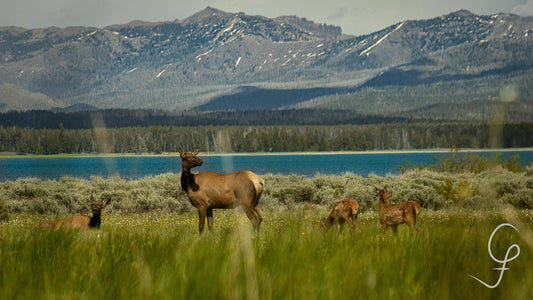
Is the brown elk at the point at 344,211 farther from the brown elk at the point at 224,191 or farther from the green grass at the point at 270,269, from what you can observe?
the green grass at the point at 270,269

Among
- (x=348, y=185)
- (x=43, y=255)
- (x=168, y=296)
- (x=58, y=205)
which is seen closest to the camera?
(x=168, y=296)

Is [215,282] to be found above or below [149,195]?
above

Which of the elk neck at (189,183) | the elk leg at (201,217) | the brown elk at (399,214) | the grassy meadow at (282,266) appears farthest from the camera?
the elk neck at (189,183)

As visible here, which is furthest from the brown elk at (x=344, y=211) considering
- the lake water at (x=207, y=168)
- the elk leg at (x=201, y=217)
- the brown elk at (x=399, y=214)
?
the lake water at (x=207, y=168)

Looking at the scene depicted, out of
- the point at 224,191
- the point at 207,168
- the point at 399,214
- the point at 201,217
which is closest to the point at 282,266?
the point at 399,214

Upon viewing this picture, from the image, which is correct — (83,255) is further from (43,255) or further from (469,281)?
(469,281)

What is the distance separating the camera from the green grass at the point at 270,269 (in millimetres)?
2803

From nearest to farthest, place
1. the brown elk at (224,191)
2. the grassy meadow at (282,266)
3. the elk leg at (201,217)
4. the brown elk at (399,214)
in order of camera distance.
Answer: the grassy meadow at (282,266)
the brown elk at (399,214)
the elk leg at (201,217)
the brown elk at (224,191)

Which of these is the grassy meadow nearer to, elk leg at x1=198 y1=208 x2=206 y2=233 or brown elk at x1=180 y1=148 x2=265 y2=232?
elk leg at x1=198 y1=208 x2=206 y2=233

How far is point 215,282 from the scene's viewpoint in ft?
9.49

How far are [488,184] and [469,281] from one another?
97 cm

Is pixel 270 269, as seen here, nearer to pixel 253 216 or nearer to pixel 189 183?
pixel 253 216

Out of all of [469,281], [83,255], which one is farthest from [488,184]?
[83,255]

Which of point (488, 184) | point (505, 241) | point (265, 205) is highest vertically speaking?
point (488, 184)
